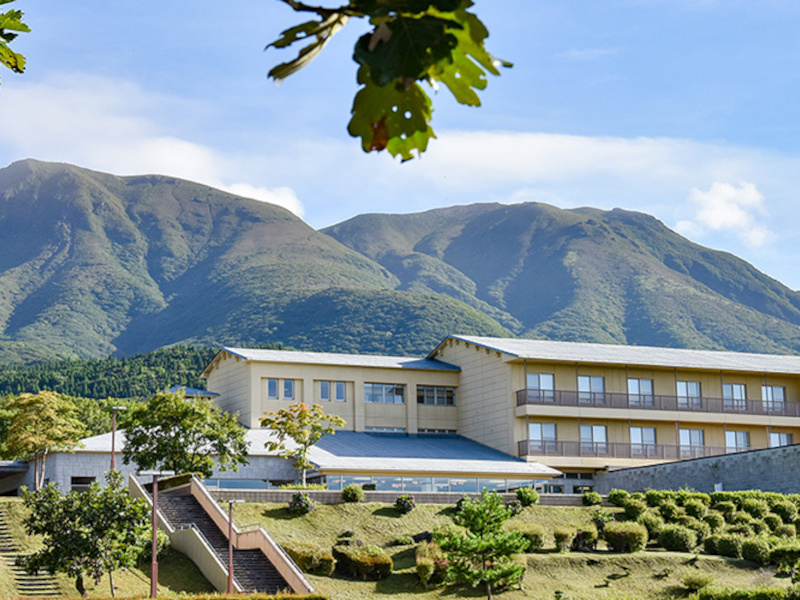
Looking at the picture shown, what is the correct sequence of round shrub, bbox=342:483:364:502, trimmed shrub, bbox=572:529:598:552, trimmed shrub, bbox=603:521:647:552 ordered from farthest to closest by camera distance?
round shrub, bbox=342:483:364:502 < trimmed shrub, bbox=572:529:598:552 < trimmed shrub, bbox=603:521:647:552

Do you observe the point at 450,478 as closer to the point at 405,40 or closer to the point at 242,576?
the point at 242,576

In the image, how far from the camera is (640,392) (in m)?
61.8

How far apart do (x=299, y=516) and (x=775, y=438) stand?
1346 inches

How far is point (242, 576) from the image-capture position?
36.9 meters

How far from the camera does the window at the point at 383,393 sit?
62.7 metres

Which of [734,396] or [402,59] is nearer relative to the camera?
[402,59]

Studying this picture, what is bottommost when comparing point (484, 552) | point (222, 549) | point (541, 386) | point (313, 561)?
point (313, 561)

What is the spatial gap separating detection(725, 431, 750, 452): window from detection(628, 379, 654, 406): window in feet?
18.1

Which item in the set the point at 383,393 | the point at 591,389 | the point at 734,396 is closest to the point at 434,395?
the point at 383,393

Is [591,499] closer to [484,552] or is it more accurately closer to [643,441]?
[643,441]

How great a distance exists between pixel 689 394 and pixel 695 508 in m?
17.0

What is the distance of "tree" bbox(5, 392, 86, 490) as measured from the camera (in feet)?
175

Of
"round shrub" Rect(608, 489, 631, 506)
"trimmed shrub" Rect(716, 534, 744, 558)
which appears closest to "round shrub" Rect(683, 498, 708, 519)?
"round shrub" Rect(608, 489, 631, 506)

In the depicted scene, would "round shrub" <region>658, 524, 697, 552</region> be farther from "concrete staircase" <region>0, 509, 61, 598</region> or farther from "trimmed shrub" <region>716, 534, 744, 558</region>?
"concrete staircase" <region>0, 509, 61, 598</region>
